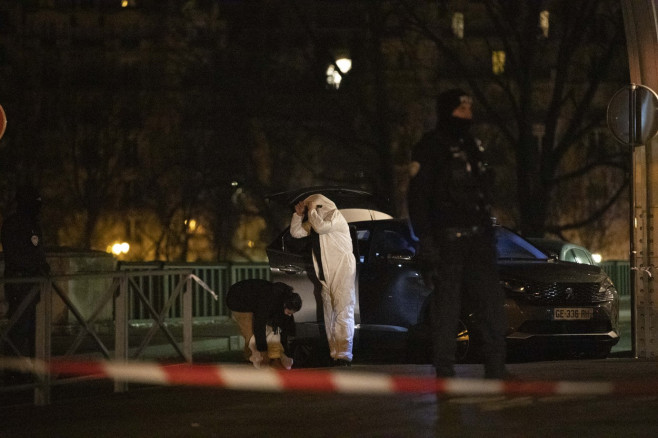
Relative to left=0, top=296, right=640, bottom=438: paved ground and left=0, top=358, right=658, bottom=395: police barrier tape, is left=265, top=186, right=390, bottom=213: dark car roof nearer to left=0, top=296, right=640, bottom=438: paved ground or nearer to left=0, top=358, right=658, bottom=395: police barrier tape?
left=0, top=358, right=658, bottom=395: police barrier tape

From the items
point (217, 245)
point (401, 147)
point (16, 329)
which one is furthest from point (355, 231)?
point (217, 245)

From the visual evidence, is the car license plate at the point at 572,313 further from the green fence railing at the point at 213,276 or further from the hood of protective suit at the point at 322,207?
the green fence railing at the point at 213,276

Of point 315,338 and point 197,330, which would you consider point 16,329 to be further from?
point 197,330

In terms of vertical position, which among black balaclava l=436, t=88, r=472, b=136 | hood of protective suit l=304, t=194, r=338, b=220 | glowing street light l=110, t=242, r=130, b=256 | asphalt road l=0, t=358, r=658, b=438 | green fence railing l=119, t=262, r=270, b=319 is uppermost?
glowing street light l=110, t=242, r=130, b=256

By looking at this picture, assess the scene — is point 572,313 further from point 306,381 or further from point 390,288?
point 306,381

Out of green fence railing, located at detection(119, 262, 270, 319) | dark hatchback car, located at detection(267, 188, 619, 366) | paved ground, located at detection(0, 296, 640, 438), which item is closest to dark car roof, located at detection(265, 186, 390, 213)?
dark hatchback car, located at detection(267, 188, 619, 366)

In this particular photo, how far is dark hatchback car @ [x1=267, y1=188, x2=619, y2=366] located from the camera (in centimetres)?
1335

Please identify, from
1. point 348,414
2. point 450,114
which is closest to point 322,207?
point 450,114

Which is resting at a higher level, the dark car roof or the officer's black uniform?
the dark car roof

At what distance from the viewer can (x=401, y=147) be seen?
54.1 m

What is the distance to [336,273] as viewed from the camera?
1352 cm

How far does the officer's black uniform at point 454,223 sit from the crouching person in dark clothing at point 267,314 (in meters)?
5.06

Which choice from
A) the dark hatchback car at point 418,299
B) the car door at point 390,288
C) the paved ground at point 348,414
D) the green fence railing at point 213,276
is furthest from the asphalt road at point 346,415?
the green fence railing at point 213,276

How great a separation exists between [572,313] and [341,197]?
361 centimetres
